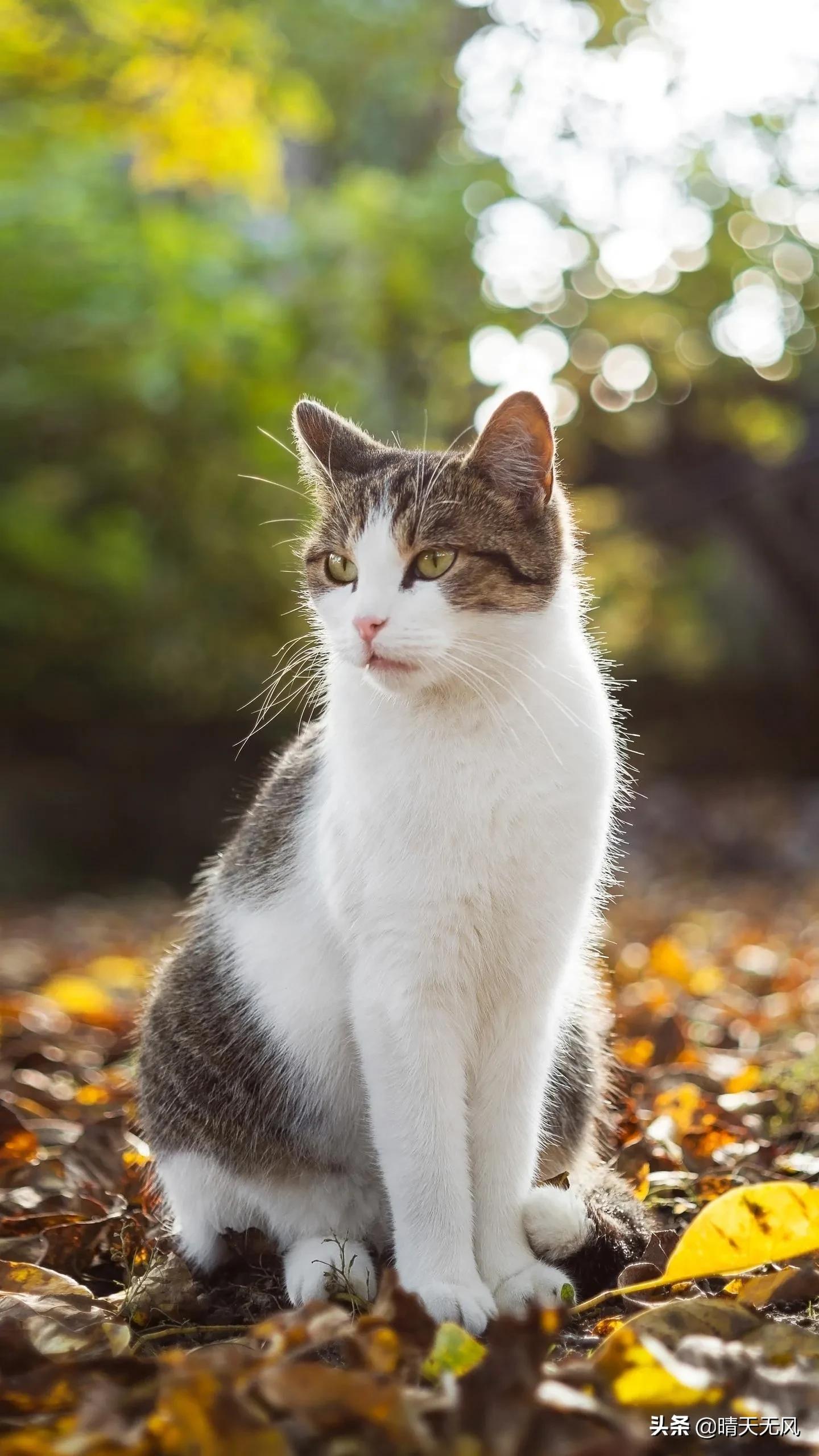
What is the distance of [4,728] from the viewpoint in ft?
34.6

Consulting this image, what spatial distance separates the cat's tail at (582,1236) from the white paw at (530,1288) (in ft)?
0.12

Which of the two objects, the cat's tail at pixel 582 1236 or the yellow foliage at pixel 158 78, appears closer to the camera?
the cat's tail at pixel 582 1236

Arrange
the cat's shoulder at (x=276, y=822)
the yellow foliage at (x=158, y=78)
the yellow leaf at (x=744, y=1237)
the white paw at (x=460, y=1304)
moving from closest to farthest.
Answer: the yellow leaf at (x=744, y=1237)
the white paw at (x=460, y=1304)
the cat's shoulder at (x=276, y=822)
the yellow foliage at (x=158, y=78)

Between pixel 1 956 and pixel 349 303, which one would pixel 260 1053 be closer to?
pixel 1 956

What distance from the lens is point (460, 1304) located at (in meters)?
1.71

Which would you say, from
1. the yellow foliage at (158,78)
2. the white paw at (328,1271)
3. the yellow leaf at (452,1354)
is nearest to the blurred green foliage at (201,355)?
the yellow foliage at (158,78)

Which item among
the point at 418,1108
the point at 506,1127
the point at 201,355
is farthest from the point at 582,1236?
the point at 201,355

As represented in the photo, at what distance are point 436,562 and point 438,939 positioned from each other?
2.07 feet

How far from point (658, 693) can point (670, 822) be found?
3605 millimetres

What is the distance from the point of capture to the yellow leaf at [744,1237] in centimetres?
154

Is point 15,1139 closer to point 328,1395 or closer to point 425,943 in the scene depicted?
point 425,943

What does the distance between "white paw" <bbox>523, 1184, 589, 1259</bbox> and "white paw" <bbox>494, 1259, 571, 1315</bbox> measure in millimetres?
35

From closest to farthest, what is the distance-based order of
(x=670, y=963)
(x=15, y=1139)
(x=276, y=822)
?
(x=276, y=822) < (x=15, y=1139) < (x=670, y=963)

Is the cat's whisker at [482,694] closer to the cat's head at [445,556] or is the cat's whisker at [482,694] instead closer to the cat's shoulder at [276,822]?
the cat's head at [445,556]
